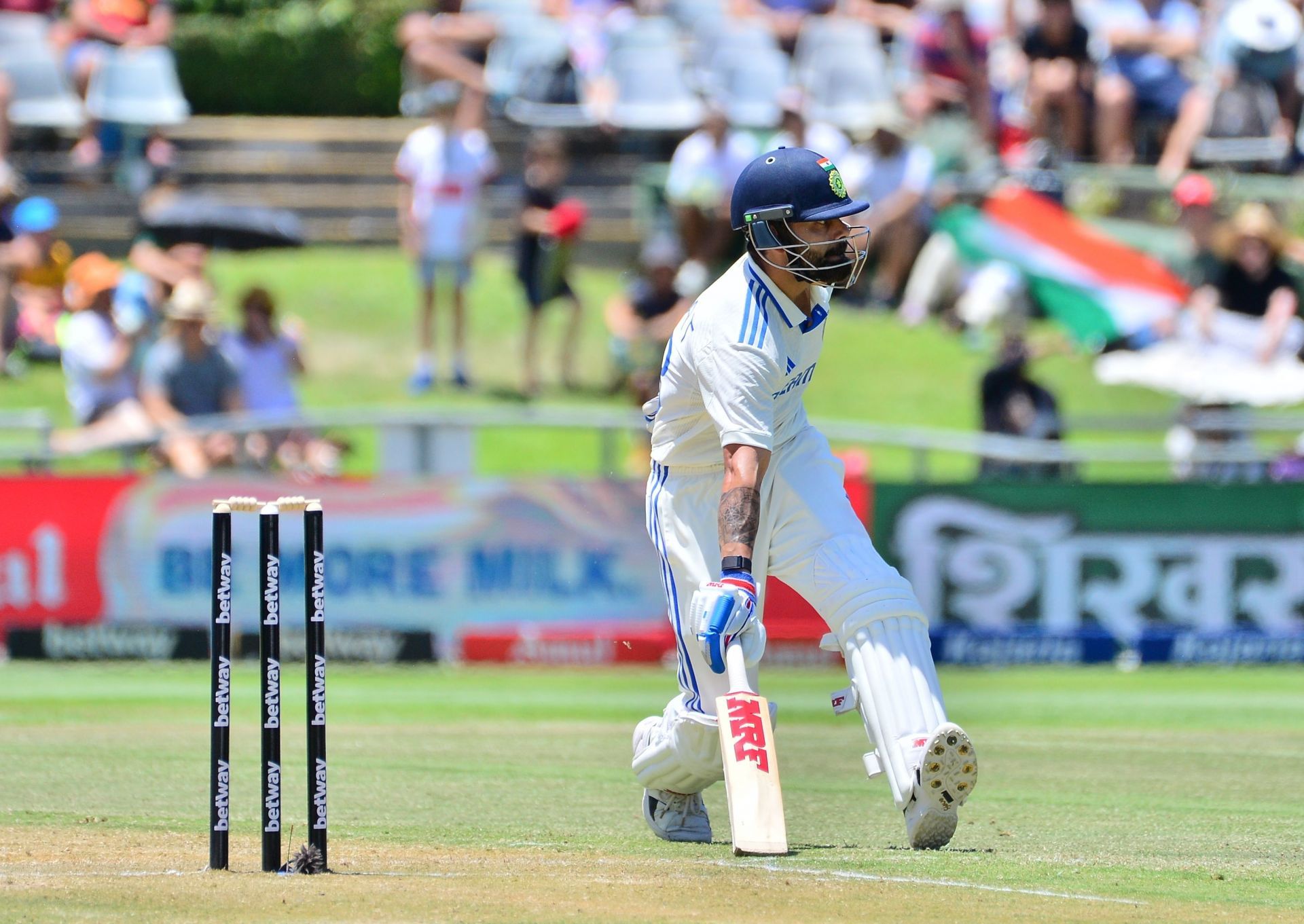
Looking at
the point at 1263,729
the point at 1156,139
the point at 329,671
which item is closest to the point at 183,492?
the point at 329,671

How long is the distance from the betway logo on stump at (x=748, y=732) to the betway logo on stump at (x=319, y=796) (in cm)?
127

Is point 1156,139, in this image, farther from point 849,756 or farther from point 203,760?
point 203,760

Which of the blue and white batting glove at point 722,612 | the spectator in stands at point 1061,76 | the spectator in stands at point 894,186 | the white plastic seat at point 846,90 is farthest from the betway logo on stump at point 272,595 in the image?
the white plastic seat at point 846,90

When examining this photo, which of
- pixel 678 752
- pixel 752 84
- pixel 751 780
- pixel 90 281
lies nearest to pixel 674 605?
pixel 678 752

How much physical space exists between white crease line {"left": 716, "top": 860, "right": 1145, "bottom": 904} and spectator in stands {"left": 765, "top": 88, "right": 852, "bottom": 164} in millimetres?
11808

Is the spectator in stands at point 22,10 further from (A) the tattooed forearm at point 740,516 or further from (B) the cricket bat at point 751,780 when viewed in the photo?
(B) the cricket bat at point 751,780

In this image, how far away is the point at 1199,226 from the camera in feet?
54.9

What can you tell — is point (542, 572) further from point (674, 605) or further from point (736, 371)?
point (736, 371)

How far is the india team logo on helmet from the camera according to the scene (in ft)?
20.6

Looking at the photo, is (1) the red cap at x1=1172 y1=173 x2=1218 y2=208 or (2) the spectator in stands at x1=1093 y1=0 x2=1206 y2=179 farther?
(2) the spectator in stands at x1=1093 y1=0 x2=1206 y2=179

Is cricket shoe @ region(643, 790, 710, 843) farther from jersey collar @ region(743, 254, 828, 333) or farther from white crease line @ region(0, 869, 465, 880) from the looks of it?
jersey collar @ region(743, 254, 828, 333)

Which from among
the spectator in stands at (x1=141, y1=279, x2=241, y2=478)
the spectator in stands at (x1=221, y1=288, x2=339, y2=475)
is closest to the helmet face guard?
the spectator in stands at (x1=141, y1=279, x2=241, y2=478)

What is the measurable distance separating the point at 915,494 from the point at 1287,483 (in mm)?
2686

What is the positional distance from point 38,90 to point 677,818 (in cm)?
1605
